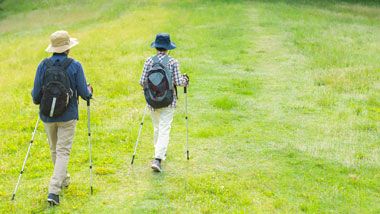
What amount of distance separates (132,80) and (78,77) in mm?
9023

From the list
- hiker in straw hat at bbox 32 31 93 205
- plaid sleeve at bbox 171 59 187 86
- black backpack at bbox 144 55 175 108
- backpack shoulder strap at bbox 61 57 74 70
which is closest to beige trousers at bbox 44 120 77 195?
hiker in straw hat at bbox 32 31 93 205

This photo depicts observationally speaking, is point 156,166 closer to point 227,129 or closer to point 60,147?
point 60,147

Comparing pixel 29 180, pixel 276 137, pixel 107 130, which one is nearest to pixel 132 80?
pixel 107 130

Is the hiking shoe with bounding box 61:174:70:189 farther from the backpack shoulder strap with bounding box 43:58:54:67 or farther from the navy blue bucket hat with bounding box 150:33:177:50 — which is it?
the navy blue bucket hat with bounding box 150:33:177:50

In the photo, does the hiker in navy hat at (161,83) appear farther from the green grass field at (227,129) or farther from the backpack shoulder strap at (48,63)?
the backpack shoulder strap at (48,63)

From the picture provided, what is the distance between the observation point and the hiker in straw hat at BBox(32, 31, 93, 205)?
6.05m

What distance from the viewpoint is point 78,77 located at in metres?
6.39

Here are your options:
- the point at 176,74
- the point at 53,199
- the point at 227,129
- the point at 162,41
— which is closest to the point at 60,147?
the point at 53,199

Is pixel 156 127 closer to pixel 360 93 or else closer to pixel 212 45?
pixel 360 93

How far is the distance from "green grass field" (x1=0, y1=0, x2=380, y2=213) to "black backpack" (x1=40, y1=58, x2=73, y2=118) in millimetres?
1582

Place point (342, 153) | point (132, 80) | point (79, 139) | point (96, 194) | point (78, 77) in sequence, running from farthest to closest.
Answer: point (132, 80) < point (79, 139) < point (342, 153) < point (96, 194) < point (78, 77)

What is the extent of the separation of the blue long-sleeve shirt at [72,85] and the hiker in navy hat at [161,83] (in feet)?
3.98

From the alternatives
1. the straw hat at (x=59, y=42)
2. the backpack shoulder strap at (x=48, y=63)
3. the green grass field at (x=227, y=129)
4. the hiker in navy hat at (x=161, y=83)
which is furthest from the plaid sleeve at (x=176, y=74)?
the backpack shoulder strap at (x=48, y=63)

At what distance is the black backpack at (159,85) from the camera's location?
711cm
